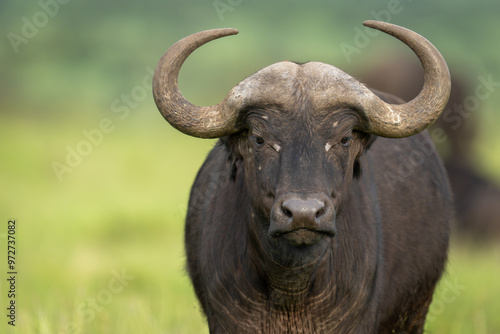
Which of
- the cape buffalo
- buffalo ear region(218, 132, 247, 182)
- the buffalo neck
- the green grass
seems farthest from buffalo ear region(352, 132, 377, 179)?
the green grass

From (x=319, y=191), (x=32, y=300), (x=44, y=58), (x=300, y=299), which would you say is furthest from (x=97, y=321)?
(x=44, y=58)

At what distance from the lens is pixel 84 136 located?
22.3 metres

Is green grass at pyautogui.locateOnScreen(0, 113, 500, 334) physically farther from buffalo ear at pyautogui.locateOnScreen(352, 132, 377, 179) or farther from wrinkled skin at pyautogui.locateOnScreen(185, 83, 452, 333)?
buffalo ear at pyautogui.locateOnScreen(352, 132, 377, 179)

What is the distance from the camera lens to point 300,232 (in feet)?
17.7

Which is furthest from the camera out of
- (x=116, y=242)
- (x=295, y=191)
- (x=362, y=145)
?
(x=116, y=242)

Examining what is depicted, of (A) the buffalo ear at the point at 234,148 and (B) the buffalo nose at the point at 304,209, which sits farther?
(A) the buffalo ear at the point at 234,148

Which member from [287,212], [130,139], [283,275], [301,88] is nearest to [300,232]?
[287,212]

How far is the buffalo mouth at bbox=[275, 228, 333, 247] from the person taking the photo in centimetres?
539

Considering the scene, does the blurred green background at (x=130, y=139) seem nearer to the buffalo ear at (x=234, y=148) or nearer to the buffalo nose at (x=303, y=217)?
the buffalo ear at (x=234, y=148)

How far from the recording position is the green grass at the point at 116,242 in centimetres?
920

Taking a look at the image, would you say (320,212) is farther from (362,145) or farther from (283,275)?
(362,145)

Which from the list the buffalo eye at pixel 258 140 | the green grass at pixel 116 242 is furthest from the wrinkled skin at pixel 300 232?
the green grass at pixel 116 242

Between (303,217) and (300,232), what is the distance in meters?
0.18

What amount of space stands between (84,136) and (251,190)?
55.3 ft
